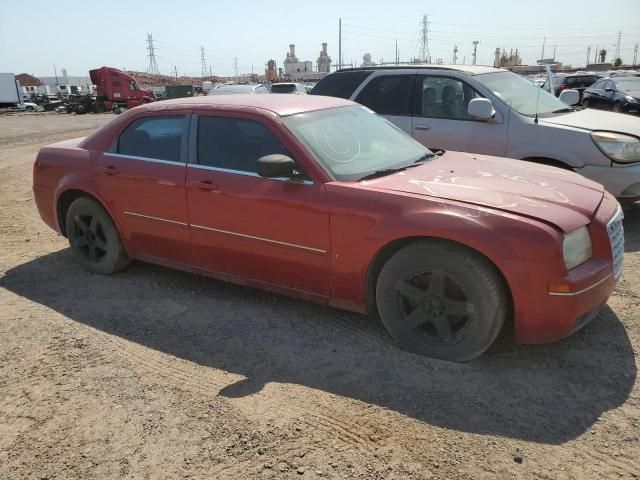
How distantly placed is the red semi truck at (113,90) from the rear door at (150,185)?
1294 inches

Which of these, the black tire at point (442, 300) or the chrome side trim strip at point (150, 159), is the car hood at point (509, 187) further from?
the chrome side trim strip at point (150, 159)

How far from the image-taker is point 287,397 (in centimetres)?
297

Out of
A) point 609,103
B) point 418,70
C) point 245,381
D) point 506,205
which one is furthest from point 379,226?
point 609,103

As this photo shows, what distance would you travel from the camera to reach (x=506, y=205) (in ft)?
10.2

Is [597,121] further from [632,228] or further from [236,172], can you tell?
[236,172]

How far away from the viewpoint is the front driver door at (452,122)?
5930 millimetres

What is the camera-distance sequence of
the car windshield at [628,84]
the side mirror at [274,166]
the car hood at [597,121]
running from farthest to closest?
the car windshield at [628,84], the car hood at [597,121], the side mirror at [274,166]

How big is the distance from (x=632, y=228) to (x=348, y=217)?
396 centimetres

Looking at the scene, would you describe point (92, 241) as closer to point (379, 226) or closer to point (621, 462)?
point (379, 226)

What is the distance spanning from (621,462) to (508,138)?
4.09 meters

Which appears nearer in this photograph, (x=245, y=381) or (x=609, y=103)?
(x=245, y=381)

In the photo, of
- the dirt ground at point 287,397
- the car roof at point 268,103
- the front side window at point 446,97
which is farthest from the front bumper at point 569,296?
the front side window at point 446,97

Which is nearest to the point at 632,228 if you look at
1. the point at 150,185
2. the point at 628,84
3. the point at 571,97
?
the point at 571,97

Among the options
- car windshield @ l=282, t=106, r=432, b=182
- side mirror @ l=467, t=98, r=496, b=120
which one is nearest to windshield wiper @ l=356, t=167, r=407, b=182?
car windshield @ l=282, t=106, r=432, b=182
